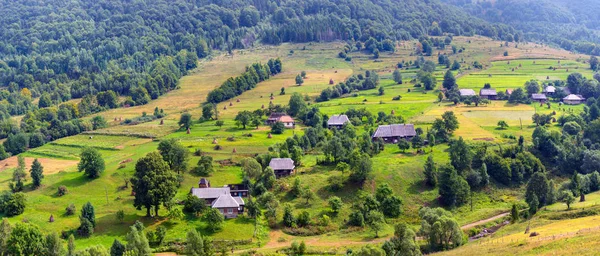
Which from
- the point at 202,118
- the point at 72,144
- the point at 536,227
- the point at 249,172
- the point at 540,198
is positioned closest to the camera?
the point at 536,227

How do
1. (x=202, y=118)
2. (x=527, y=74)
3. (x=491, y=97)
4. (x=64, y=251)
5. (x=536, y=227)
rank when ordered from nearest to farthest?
(x=64, y=251) < (x=536, y=227) < (x=202, y=118) < (x=491, y=97) < (x=527, y=74)

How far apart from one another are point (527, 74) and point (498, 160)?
80625 mm

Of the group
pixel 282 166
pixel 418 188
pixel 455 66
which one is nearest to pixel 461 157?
pixel 418 188

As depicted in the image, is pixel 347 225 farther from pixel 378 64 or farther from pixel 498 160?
pixel 378 64

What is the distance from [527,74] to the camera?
151 metres

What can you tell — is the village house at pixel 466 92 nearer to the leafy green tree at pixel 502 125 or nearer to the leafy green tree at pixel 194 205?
the leafy green tree at pixel 502 125

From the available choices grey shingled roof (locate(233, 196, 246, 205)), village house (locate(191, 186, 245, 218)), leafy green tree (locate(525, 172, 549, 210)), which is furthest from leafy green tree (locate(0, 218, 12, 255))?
leafy green tree (locate(525, 172, 549, 210))

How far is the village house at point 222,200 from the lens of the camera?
221 feet

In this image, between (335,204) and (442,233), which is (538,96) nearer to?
(335,204)

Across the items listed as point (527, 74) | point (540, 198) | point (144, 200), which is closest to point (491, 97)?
point (527, 74)

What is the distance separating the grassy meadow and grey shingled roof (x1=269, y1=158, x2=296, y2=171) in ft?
7.77

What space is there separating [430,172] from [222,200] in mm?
30208

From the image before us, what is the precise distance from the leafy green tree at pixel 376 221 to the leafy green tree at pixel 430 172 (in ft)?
41.8

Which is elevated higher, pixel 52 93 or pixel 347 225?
pixel 52 93
